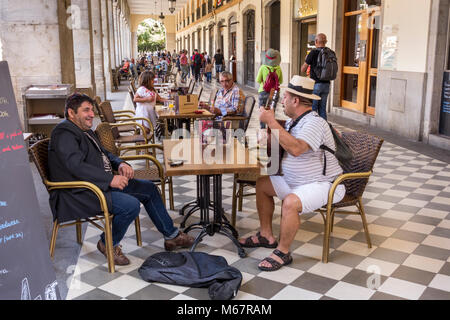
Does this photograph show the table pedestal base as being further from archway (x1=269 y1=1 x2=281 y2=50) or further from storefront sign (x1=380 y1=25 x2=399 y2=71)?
archway (x1=269 y1=1 x2=281 y2=50)

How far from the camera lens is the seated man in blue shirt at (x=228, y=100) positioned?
19.1ft

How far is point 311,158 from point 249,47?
51.6 ft

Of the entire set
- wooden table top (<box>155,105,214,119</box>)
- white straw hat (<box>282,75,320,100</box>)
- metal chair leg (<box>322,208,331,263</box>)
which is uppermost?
white straw hat (<box>282,75,320,100</box>)

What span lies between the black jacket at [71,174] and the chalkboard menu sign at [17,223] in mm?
732

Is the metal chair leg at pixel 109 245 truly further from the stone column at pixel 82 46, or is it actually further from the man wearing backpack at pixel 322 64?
the stone column at pixel 82 46

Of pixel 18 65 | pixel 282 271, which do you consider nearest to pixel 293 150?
pixel 282 271

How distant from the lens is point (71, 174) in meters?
3.10

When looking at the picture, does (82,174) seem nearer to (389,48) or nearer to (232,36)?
(389,48)

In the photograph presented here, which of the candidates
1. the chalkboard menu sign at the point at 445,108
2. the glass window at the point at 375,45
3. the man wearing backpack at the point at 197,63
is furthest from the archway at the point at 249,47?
the chalkboard menu sign at the point at 445,108

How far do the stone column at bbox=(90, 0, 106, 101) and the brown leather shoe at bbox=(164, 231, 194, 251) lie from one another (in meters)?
9.98

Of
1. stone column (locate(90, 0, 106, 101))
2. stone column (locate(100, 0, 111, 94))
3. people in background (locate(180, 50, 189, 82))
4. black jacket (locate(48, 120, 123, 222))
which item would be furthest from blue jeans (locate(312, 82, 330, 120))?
people in background (locate(180, 50, 189, 82))

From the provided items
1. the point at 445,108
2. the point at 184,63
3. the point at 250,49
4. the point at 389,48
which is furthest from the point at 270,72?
the point at 184,63

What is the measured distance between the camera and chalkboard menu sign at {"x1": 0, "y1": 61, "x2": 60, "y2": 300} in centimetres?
215
